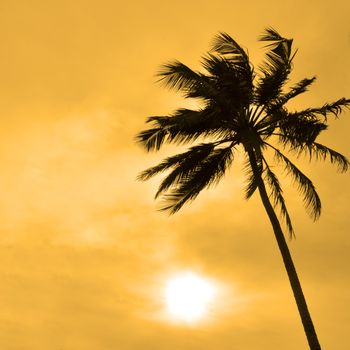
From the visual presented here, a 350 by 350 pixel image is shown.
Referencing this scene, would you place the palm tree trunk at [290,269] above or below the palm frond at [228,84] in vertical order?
below

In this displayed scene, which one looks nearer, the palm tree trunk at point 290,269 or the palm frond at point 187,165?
the palm tree trunk at point 290,269

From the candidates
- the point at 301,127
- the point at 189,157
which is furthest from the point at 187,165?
the point at 301,127

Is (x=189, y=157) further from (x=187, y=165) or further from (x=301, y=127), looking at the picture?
(x=301, y=127)

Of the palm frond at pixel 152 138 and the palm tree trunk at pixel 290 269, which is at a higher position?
the palm frond at pixel 152 138

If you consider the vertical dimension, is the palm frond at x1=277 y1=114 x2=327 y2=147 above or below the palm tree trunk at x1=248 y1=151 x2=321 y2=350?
above

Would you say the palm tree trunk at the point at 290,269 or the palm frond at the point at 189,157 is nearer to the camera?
the palm tree trunk at the point at 290,269

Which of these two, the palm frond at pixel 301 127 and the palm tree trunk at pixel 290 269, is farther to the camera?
the palm frond at pixel 301 127

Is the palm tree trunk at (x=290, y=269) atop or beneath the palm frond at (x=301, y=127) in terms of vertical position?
beneath

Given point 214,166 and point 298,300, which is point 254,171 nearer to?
point 214,166

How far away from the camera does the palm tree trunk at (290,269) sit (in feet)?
51.6

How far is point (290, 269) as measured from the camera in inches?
669

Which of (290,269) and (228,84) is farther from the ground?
(228,84)

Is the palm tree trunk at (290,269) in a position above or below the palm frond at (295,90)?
below

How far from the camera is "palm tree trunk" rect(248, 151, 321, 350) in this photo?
51.6 feet
